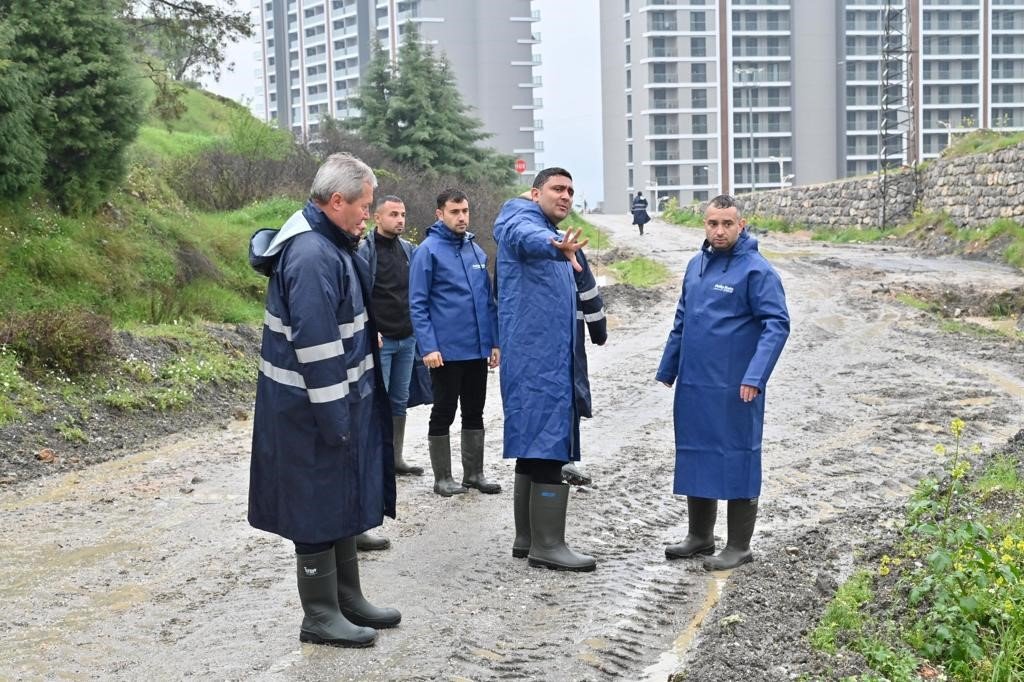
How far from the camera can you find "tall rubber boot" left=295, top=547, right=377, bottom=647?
18.0ft

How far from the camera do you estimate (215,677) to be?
16.9 ft

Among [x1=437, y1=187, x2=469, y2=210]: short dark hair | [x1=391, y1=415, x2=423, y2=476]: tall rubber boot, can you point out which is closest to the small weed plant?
[x1=437, y1=187, x2=469, y2=210]: short dark hair

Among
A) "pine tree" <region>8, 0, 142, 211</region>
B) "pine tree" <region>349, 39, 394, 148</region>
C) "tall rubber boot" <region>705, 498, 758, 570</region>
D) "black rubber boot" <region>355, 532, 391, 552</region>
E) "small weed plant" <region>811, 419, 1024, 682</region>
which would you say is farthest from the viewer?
"pine tree" <region>349, 39, 394, 148</region>

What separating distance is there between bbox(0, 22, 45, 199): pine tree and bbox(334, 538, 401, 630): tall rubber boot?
10521 millimetres

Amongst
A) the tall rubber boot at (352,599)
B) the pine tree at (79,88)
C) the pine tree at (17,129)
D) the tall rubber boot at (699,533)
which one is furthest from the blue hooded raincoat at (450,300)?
the pine tree at (79,88)

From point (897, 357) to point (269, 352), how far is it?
1164 cm

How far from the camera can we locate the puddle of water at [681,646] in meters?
5.24

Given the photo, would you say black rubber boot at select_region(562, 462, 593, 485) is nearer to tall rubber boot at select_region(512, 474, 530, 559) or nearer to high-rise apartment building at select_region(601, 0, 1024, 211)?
tall rubber boot at select_region(512, 474, 530, 559)

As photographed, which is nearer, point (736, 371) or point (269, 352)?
point (269, 352)

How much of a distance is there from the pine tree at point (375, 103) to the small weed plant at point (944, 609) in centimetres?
2904

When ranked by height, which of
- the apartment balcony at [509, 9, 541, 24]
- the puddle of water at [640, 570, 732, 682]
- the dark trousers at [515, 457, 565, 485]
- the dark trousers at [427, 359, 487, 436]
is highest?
the apartment balcony at [509, 9, 541, 24]

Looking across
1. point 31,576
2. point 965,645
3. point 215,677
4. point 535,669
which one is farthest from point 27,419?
point 965,645

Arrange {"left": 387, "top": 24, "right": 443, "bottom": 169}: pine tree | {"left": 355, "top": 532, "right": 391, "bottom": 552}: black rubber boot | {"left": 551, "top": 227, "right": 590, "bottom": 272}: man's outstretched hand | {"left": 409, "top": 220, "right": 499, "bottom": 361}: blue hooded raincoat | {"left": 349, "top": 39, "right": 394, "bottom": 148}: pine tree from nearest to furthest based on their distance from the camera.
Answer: {"left": 551, "top": 227, "right": 590, "bottom": 272}: man's outstretched hand → {"left": 355, "top": 532, "right": 391, "bottom": 552}: black rubber boot → {"left": 409, "top": 220, "right": 499, "bottom": 361}: blue hooded raincoat → {"left": 387, "top": 24, "right": 443, "bottom": 169}: pine tree → {"left": 349, "top": 39, "right": 394, "bottom": 148}: pine tree

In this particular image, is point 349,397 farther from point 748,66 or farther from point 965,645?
point 748,66
